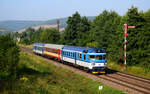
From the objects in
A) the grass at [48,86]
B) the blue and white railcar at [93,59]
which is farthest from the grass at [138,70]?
the grass at [48,86]

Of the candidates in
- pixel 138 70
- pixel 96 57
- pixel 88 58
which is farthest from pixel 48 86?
pixel 138 70

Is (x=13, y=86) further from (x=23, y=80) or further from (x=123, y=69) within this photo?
(x=123, y=69)

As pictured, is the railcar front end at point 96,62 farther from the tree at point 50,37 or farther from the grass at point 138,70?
the tree at point 50,37

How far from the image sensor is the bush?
15.5 meters

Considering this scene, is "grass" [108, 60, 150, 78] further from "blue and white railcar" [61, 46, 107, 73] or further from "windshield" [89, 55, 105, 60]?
"windshield" [89, 55, 105, 60]

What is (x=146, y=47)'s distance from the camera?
26797mm

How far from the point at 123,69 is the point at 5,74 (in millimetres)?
17099

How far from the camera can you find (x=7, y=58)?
51.4ft

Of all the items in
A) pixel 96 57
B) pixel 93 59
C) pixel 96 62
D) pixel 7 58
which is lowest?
pixel 96 62

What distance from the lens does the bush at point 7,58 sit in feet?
51.0

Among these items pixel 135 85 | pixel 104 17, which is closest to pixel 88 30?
pixel 104 17

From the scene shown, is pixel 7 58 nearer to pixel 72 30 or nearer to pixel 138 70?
pixel 138 70

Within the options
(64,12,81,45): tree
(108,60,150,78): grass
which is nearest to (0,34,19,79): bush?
(108,60,150,78): grass

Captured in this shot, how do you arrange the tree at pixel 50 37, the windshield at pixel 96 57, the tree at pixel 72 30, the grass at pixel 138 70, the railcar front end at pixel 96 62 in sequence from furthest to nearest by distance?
the tree at pixel 50 37 → the tree at pixel 72 30 → the grass at pixel 138 70 → the windshield at pixel 96 57 → the railcar front end at pixel 96 62
